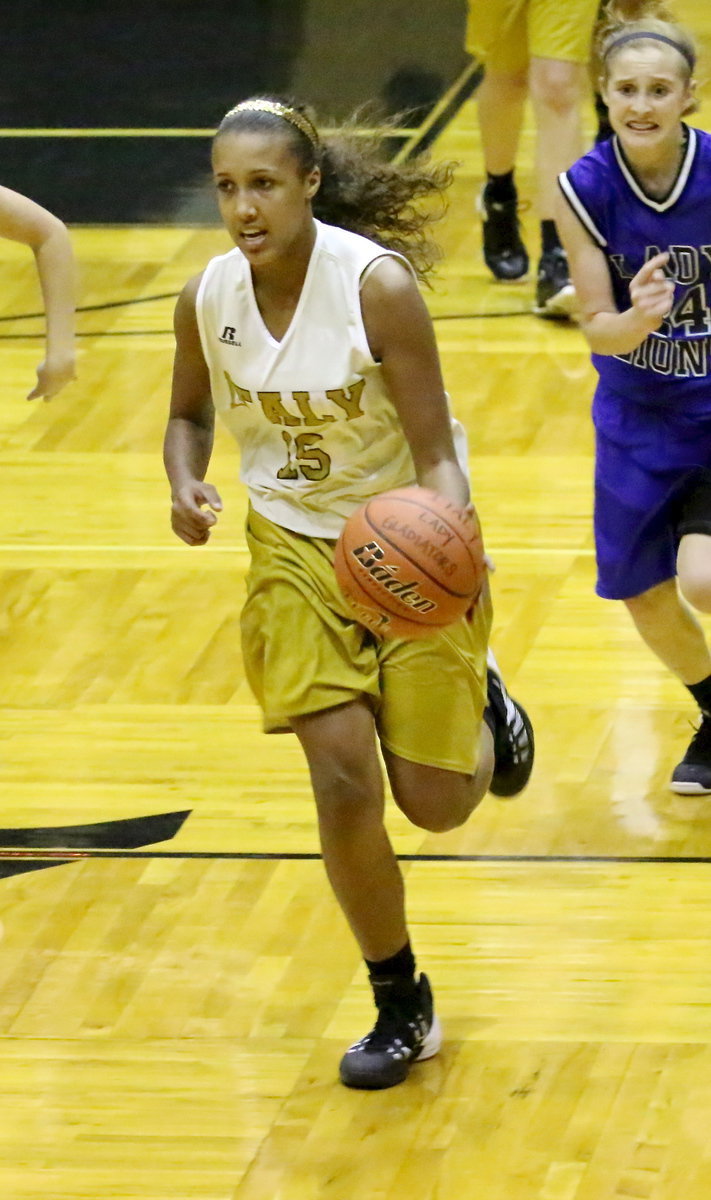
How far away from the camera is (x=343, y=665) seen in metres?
3.02

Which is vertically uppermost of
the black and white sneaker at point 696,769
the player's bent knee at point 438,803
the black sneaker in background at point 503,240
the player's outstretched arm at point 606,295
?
the player's outstretched arm at point 606,295

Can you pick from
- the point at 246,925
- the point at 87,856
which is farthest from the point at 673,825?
the point at 87,856

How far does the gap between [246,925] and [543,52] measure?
3743 millimetres

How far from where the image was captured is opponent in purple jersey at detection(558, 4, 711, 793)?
3553mm

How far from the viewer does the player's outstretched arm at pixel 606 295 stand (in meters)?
3.36

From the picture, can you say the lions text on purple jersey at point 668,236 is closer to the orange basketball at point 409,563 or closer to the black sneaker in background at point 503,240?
the orange basketball at point 409,563

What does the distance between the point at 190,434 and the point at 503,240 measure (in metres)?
4.21

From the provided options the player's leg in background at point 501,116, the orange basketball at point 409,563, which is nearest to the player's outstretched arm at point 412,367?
the orange basketball at point 409,563

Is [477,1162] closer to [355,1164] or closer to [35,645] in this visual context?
[355,1164]

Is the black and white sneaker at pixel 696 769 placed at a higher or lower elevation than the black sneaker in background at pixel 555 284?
higher

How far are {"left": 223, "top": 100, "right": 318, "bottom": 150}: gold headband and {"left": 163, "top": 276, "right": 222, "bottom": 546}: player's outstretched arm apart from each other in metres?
0.28

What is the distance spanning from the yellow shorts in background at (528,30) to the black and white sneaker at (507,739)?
3.28m

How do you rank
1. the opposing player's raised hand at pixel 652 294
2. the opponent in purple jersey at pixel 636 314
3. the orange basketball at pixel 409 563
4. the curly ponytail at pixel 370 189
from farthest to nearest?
the opponent in purple jersey at pixel 636 314, the opposing player's raised hand at pixel 652 294, the curly ponytail at pixel 370 189, the orange basketball at pixel 409 563

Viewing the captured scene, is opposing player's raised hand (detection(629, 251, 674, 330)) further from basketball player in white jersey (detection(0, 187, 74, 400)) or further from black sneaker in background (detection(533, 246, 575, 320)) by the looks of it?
black sneaker in background (detection(533, 246, 575, 320))
